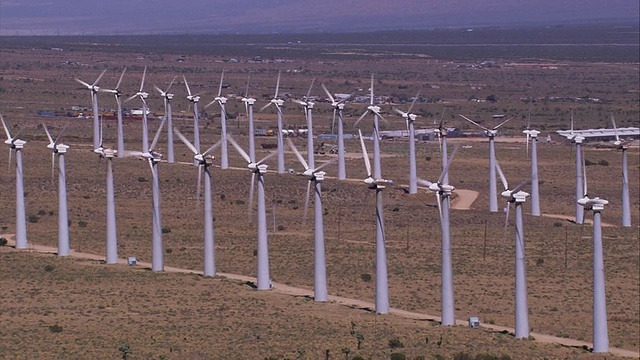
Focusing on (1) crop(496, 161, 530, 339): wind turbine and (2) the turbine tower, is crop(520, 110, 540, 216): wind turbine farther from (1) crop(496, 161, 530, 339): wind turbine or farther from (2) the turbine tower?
(1) crop(496, 161, 530, 339): wind turbine

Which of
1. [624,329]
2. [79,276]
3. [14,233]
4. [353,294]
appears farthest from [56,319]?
[14,233]

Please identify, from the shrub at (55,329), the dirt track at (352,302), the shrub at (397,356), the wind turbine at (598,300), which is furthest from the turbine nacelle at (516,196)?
the shrub at (55,329)

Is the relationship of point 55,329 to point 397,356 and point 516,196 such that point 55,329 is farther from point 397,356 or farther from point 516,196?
point 516,196

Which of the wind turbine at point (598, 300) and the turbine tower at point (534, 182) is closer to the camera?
the wind turbine at point (598, 300)

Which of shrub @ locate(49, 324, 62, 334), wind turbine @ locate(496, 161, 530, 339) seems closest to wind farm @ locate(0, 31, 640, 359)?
wind turbine @ locate(496, 161, 530, 339)

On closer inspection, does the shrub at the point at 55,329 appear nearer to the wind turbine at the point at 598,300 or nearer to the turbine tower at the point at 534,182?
Answer: the wind turbine at the point at 598,300

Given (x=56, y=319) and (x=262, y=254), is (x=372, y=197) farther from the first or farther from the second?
(x=56, y=319)

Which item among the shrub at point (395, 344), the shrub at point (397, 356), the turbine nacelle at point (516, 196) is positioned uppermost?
the turbine nacelle at point (516, 196)

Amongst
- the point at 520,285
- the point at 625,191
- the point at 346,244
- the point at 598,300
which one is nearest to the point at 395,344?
the point at 520,285
